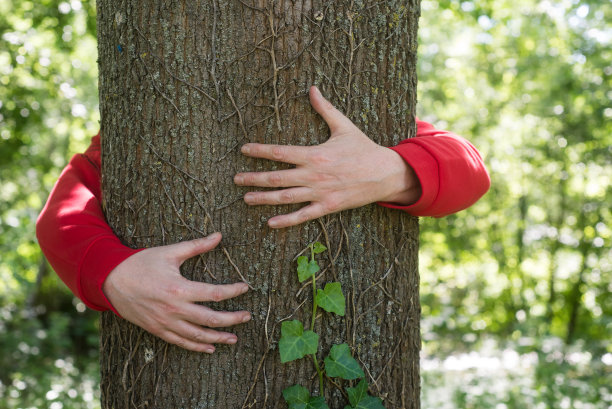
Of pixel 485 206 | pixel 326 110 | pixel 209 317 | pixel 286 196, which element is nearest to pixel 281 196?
pixel 286 196

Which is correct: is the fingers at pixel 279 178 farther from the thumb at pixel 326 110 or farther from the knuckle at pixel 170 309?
the knuckle at pixel 170 309

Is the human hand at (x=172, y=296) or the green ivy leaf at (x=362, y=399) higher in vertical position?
the human hand at (x=172, y=296)

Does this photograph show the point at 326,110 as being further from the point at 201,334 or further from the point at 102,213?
the point at 102,213

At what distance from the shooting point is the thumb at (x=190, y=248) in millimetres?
1542

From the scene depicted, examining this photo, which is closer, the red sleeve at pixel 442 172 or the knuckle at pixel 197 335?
the knuckle at pixel 197 335

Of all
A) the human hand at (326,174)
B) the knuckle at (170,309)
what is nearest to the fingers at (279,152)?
the human hand at (326,174)

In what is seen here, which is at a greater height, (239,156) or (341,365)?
(239,156)

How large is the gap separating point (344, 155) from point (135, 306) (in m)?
0.74

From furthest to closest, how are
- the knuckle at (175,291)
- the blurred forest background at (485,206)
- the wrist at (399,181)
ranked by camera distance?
the blurred forest background at (485,206) < the wrist at (399,181) < the knuckle at (175,291)

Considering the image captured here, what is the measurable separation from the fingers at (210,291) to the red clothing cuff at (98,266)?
8.4 inches

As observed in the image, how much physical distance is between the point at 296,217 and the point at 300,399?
521mm

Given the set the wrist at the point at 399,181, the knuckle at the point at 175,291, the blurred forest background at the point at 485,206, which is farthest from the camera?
the blurred forest background at the point at 485,206

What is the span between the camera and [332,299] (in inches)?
62.2

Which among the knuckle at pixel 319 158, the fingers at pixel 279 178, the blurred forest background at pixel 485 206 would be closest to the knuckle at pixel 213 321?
the fingers at pixel 279 178
